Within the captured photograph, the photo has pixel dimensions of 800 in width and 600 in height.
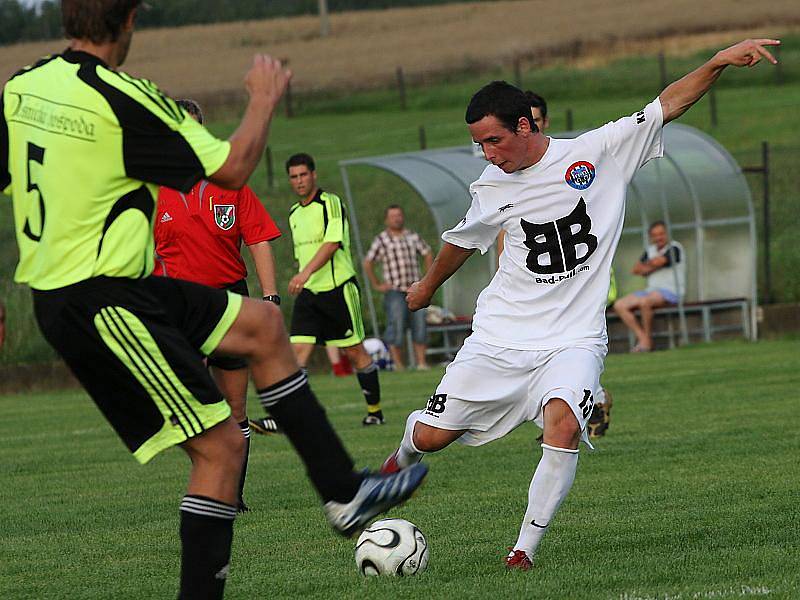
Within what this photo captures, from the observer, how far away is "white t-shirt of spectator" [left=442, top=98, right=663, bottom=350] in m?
5.98

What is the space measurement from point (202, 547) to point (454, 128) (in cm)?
3348

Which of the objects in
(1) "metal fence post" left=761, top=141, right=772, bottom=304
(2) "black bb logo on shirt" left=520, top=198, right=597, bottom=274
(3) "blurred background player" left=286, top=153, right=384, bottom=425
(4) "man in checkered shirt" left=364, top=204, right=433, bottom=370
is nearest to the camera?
(2) "black bb logo on shirt" left=520, top=198, right=597, bottom=274

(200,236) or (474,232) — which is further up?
(474,232)

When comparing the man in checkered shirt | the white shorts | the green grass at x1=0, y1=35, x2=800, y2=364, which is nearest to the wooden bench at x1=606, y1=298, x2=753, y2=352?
the green grass at x1=0, y1=35, x2=800, y2=364

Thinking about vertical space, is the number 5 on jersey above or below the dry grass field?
above

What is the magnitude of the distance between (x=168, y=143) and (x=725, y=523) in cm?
342

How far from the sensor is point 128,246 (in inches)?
169

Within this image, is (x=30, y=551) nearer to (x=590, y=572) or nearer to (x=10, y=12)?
(x=590, y=572)

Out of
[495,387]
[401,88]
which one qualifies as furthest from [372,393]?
[401,88]

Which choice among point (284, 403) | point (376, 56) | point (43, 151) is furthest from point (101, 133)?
point (376, 56)

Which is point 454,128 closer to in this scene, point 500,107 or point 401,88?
point 401,88

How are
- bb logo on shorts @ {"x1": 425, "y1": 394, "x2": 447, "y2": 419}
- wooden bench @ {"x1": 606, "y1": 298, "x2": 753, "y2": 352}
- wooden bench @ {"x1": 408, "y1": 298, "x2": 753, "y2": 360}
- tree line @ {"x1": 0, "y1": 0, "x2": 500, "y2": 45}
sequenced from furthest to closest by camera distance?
1. tree line @ {"x1": 0, "y1": 0, "x2": 500, "y2": 45}
2. wooden bench @ {"x1": 606, "y1": 298, "x2": 753, "y2": 352}
3. wooden bench @ {"x1": 408, "y1": 298, "x2": 753, "y2": 360}
4. bb logo on shorts @ {"x1": 425, "y1": 394, "x2": 447, "y2": 419}

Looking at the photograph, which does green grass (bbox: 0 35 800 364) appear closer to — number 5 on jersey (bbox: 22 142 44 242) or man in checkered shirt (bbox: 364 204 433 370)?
man in checkered shirt (bbox: 364 204 433 370)

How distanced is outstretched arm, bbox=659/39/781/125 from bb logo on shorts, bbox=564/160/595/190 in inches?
16.0
